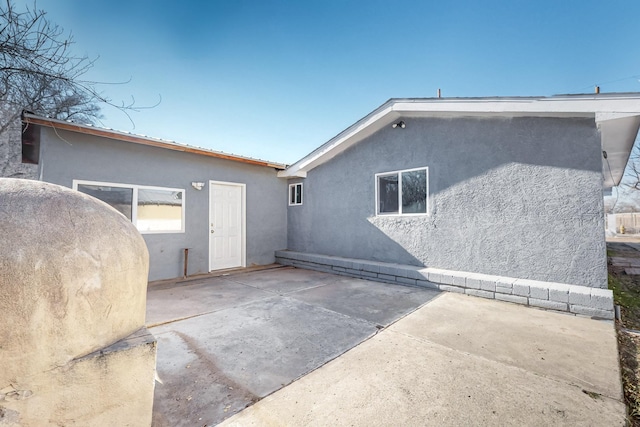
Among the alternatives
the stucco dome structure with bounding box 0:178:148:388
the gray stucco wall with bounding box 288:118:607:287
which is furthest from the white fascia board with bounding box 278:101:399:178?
the stucco dome structure with bounding box 0:178:148:388

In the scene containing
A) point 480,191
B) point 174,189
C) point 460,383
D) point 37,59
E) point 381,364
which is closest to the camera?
point 460,383

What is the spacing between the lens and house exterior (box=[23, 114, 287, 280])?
18.5 feet

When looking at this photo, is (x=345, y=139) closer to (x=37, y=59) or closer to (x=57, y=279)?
(x=37, y=59)

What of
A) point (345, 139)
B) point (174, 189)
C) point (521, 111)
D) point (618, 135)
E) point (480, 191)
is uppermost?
point (345, 139)

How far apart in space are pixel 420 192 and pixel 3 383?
6726 millimetres

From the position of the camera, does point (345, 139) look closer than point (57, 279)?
No

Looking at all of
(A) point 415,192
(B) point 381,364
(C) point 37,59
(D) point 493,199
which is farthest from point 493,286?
(C) point 37,59

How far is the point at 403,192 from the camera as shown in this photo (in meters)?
6.88

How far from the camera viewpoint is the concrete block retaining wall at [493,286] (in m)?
4.24

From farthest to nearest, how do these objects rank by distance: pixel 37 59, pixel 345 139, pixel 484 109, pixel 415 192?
pixel 345 139 < pixel 415 192 < pixel 484 109 < pixel 37 59

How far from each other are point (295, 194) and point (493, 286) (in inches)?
258

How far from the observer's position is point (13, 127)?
634 centimetres

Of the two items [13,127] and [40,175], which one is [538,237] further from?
[13,127]

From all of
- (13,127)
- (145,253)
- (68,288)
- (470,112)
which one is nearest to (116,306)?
(68,288)
